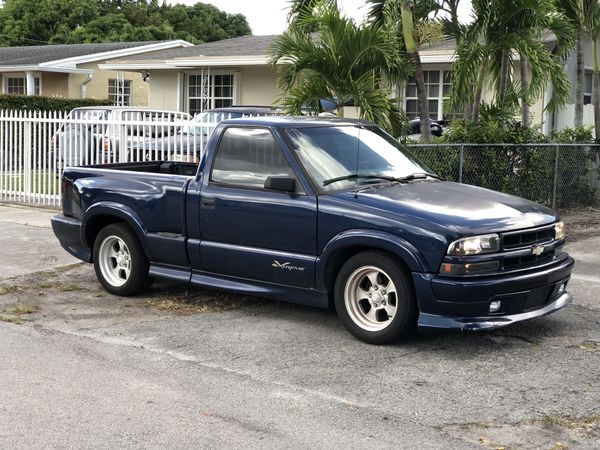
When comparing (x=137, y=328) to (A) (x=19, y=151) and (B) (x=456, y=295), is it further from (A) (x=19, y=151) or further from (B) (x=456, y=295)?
(A) (x=19, y=151)

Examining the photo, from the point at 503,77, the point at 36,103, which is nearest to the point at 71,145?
the point at 503,77

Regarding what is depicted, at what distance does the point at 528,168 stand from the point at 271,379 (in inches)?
356

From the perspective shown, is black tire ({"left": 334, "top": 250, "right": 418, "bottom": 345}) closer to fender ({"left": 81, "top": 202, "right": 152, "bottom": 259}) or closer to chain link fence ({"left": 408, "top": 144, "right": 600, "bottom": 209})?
fender ({"left": 81, "top": 202, "right": 152, "bottom": 259})

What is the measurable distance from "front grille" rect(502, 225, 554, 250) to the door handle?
8.41 ft

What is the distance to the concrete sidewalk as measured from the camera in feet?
31.2

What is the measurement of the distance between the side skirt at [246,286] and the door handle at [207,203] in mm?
611

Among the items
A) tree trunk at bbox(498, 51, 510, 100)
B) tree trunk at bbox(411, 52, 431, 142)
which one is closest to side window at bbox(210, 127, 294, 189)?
tree trunk at bbox(411, 52, 431, 142)

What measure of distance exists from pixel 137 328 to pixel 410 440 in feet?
10.2

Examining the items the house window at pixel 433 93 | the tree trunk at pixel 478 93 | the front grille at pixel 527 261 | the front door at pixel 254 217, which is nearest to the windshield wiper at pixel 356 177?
the front door at pixel 254 217

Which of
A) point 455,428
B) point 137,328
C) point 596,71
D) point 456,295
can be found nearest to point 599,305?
point 456,295

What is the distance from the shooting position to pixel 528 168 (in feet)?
44.2

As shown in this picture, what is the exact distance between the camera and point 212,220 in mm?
7191

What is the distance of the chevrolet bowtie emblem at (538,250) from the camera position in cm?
624

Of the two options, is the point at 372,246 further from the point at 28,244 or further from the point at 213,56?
the point at 213,56
